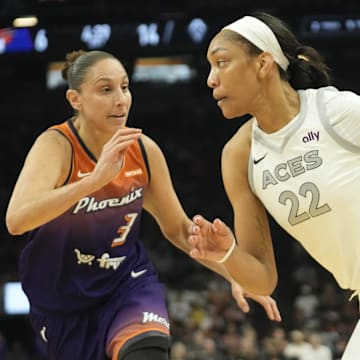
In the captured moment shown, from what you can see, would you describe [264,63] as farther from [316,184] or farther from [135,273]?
[135,273]

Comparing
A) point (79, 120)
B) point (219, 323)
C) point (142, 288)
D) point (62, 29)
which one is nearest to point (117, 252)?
point (142, 288)

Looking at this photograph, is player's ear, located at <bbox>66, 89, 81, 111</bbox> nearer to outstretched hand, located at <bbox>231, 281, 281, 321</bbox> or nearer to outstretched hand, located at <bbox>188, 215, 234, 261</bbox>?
outstretched hand, located at <bbox>231, 281, 281, 321</bbox>

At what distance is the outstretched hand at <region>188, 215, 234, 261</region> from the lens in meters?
3.43

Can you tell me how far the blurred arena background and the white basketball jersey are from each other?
26.6 ft

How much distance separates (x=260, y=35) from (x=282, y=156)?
1.53ft

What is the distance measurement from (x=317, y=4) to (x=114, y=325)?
8.32 meters

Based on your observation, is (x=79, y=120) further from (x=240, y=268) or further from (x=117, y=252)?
(x=240, y=268)

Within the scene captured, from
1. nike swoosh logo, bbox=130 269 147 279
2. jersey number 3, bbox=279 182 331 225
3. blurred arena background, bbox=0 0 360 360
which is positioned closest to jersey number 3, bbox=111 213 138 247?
nike swoosh logo, bbox=130 269 147 279

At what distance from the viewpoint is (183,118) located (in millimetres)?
19719

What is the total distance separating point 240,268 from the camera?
143 inches

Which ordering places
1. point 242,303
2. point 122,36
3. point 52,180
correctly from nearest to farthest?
point 52,180 < point 242,303 < point 122,36

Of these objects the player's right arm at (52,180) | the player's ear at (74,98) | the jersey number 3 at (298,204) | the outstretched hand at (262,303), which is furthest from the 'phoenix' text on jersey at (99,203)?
the jersey number 3 at (298,204)

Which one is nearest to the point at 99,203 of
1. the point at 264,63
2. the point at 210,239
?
the point at 210,239

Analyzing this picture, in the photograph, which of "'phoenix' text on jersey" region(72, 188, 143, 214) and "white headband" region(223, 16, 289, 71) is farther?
"'phoenix' text on jersey" region(72, 188, 143, 214)
